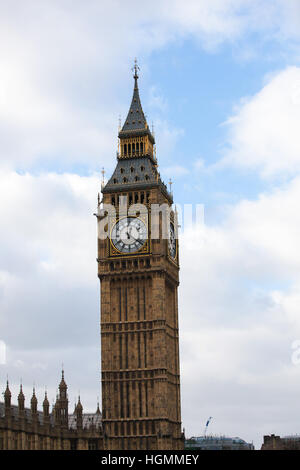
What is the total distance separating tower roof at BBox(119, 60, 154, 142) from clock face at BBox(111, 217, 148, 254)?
13277mm

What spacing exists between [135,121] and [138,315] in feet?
89.4

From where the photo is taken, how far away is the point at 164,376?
119438mm

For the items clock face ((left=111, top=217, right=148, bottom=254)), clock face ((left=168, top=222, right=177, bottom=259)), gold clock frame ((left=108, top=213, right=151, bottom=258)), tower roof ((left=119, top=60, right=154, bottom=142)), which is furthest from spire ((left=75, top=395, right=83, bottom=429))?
tower roof ((left=119, top=60, right=154, bottom=142))

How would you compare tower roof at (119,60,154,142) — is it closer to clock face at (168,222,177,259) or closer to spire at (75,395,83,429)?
clock face at (168,222,177,259)

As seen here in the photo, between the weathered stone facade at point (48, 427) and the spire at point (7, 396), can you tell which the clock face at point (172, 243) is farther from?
the spire at point (7, 396)

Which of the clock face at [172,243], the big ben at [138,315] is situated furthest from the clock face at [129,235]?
the clock face at [172,243]

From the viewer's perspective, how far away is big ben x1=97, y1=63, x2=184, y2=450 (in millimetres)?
119188

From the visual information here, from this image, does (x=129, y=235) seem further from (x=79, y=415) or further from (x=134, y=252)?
(x=79, y=415)

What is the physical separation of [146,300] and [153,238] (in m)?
7.83

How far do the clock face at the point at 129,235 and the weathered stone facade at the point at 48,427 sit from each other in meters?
18.8

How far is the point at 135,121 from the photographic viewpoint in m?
132
